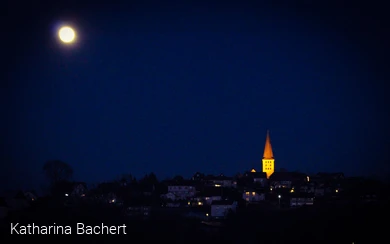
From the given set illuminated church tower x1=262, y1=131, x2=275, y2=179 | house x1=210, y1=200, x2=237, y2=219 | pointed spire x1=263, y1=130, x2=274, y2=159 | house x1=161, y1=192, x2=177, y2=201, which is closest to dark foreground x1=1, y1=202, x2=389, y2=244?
house x1=210, y1=200, x2=237, y2=219

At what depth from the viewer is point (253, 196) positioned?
58.8 meters

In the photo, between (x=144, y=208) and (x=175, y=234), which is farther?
(x=144, y=208)

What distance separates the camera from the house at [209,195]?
2237 inches

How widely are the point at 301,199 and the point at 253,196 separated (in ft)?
16.0

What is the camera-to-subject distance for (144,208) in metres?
51.4

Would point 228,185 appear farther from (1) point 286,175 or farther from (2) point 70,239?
(2) point 70,239

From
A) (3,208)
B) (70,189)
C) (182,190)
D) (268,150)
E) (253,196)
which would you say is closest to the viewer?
(3,208)

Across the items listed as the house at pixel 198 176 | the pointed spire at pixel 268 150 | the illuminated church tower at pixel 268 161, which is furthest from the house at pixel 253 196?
the pointed spire at pixel 268 150

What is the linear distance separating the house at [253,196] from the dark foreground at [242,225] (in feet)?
29.6

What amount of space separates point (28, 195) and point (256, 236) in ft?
65.4

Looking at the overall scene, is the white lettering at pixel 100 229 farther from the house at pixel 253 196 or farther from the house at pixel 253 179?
the house at pixel 253 179

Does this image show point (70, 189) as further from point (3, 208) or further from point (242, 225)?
point (242, 225)

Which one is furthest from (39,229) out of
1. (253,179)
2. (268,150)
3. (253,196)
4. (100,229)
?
(268,150)

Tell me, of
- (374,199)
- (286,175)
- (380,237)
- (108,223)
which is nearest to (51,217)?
(108,223)
